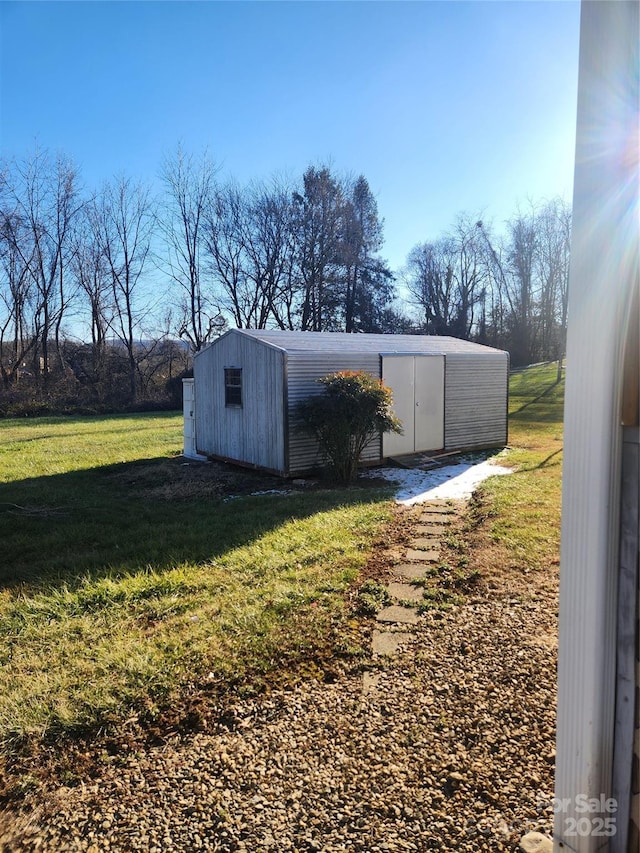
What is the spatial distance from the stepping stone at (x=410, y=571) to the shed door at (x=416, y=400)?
16.8 ft

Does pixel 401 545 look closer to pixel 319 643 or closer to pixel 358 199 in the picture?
pixel 319 643

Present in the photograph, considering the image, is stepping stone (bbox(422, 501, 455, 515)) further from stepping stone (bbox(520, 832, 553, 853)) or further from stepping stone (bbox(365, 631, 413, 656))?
stepping stone (bbox(520, 832, 553, 853))

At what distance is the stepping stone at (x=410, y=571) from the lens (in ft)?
13.9

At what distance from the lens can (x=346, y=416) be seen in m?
7.92

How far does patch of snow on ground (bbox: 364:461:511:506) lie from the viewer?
717 cm

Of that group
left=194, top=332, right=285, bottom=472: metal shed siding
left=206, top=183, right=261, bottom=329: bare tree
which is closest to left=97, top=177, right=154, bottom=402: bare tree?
left=206, top=183, right=261, bottom=329: bare tree

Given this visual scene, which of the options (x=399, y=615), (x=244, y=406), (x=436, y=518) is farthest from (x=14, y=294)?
(x=399, y=615)

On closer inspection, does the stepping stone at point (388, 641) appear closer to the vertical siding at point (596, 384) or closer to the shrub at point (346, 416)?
the vertical siding at point (596, 384)

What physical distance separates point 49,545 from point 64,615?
192 centimetres

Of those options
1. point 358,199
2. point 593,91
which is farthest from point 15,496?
point 358,199

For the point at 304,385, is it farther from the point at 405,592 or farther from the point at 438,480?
the point at 405,592

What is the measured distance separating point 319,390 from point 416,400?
236 centimetres

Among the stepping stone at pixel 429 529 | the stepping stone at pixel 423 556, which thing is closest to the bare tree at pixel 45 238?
the stepping stone at pixel 429 529

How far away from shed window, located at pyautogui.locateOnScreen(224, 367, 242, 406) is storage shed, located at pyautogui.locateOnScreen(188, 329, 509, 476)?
0.06 ft
